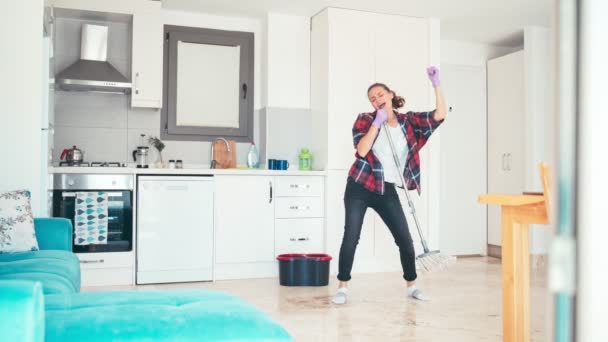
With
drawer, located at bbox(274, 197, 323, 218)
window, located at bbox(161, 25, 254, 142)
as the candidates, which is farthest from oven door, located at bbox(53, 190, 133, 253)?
drawer, located at bbox(274, 197, 323, 218)

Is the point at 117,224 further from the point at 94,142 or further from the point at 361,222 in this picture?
the point at 361,222

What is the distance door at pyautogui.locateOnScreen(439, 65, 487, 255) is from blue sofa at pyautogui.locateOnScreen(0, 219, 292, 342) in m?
4.41

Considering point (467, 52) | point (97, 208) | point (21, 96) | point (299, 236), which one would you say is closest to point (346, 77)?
point (299, 236)

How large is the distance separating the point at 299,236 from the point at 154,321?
3342 mm

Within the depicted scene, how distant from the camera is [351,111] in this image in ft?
16.4

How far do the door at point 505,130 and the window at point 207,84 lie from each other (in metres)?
2.52

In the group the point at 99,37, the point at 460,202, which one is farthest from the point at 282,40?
the point at 460,202

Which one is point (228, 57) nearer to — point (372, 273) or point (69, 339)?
point (372, 273)

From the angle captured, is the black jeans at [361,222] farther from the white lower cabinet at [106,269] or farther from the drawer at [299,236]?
the white lower cabinet at [106,269]

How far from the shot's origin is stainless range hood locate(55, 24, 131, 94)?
4539mm

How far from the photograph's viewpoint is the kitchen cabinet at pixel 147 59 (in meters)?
4.66

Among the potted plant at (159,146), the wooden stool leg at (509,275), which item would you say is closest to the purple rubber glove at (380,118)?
the wooden stool leg at (509,275)

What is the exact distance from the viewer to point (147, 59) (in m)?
4.68

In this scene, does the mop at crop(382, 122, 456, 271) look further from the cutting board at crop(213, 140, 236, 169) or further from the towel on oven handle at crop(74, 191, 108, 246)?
the towel on oven handle at crop(74, 191, 108, 246)
